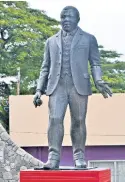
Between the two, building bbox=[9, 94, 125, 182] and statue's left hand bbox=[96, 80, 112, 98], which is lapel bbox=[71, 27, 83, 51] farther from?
building bbox=[9, 94, 125, 182]

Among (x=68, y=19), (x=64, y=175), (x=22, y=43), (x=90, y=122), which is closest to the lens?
(x=64, y=175)

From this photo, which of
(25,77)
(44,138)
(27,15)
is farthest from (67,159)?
(27,15)

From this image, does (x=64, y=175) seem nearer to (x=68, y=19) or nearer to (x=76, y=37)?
(x=76, y=37)

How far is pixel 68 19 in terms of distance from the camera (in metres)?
9.88

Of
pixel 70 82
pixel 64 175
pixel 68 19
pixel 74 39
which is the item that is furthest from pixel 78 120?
pixel 68 19

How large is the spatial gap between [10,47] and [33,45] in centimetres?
92

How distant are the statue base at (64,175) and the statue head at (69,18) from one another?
1790 millimetres

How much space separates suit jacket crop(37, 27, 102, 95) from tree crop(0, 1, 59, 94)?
49.8 feet

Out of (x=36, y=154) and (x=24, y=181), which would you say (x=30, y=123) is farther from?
(x=24, y=181)

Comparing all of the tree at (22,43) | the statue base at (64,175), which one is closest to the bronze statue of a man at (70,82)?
the statue base at (64,175)

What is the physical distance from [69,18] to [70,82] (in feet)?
2.64

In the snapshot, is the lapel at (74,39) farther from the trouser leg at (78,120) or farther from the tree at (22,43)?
the tree at (22,43)

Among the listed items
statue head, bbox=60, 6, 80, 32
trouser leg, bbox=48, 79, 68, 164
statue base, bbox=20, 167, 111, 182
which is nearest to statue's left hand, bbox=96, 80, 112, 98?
trouser leg, bbox=48, 79, 68, 164

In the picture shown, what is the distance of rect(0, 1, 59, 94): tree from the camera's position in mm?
25688
